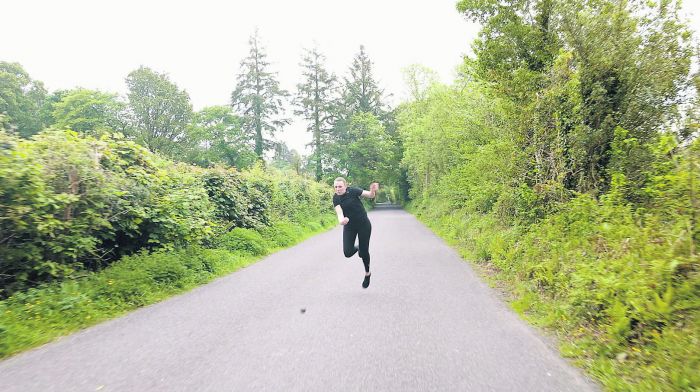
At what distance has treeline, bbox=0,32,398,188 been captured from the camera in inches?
1454

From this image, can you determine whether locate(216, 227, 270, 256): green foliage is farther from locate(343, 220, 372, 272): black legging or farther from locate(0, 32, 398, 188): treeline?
locate(0, 32, 398, 188): treeline

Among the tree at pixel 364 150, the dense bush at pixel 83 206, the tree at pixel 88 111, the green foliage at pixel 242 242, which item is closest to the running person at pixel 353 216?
the dense bush at pixel 83 206

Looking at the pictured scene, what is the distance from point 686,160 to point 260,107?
3953 cm

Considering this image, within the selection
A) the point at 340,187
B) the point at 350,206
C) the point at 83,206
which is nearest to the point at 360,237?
the point at 350,206

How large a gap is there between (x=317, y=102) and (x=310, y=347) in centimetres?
4211

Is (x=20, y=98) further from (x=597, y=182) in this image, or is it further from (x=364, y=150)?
(x=597, y=182)

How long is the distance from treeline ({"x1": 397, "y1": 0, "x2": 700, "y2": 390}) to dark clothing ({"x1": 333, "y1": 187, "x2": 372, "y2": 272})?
270 centimetres

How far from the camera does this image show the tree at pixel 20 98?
3656 cm

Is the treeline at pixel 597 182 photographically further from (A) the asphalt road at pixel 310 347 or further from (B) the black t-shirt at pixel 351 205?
(B) the black t-shirt at pixel 351 205

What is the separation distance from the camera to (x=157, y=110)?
39.2 metres

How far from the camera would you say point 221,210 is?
11086mm

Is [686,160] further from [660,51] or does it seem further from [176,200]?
[176,200]

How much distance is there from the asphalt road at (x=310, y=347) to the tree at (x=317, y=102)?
38.8 meters

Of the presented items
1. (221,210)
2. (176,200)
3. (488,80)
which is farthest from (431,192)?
(176,200)
